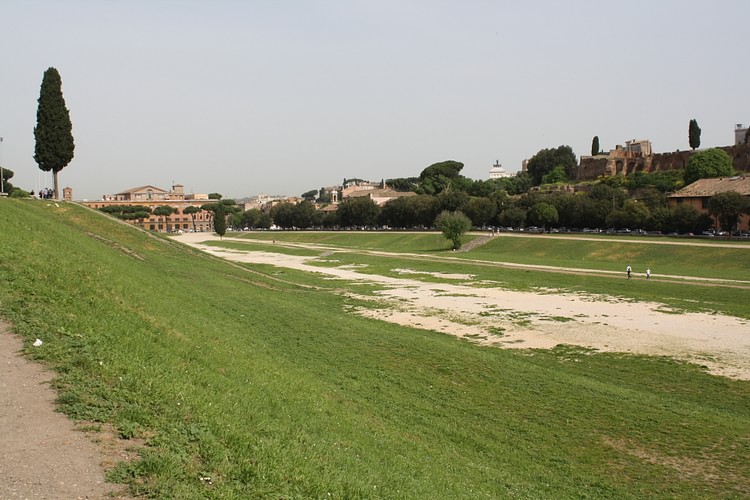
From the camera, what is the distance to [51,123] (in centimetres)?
4453

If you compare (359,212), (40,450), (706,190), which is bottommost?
(40,450)

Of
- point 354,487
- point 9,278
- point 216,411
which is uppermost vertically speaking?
point 9,278

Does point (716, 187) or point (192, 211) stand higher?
point (716, 187)

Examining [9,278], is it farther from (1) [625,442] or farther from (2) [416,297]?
(2) [416,297]

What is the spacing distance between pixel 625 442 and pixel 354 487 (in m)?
7.11

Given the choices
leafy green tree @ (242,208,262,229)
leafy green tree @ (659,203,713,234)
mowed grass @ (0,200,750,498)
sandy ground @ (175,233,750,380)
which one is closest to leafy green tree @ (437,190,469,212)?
leafy green tree @ (659,203,713,234)

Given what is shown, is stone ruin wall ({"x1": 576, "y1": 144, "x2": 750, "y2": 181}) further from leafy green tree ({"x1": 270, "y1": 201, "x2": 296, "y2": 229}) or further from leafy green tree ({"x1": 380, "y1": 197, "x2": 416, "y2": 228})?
leafy green tree ({"x1": 270, "y1": 201, "x2": 296, "y2": 229})

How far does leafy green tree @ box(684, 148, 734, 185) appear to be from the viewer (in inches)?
3494

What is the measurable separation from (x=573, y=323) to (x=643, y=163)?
3968 inches

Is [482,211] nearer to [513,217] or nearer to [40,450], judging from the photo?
[513,217]

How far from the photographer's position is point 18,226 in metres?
18.1

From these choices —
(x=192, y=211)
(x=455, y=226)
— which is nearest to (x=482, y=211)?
(x=455, y=226)

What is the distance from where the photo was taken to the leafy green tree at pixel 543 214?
83938 millimetres

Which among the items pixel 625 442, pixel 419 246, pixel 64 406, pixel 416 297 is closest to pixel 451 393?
pixel 625 442
